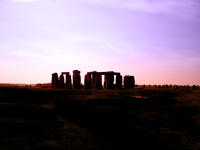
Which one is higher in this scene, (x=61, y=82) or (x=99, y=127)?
(x=61, y=82)

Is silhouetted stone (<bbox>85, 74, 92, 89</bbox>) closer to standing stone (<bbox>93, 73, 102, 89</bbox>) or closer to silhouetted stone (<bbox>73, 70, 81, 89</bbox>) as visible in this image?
standing stone (<bbox>93, 73, 102, 89</bbox>)

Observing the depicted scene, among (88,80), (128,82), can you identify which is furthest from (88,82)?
(128,82)

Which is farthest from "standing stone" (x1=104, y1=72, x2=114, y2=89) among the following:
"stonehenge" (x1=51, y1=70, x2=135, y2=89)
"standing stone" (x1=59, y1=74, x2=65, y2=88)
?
"standing stone" (x1=59, y1=74, x2=65, y2=88)

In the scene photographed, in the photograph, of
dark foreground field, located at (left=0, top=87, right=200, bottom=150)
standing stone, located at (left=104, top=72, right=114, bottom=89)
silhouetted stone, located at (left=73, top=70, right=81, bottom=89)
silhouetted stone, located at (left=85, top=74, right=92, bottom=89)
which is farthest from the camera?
standing stone, located at (left=104, top=72, right=114, bottom=89)

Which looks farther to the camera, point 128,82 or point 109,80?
point 128,82

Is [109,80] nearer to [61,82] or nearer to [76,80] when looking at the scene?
[76,80]

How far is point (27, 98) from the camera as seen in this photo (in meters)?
23.2

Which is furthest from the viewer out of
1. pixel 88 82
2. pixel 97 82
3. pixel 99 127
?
pixel 88 82

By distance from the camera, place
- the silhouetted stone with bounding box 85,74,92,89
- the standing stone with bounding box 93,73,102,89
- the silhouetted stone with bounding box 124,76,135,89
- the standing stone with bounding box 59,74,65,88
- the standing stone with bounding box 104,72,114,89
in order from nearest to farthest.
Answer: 1. the standing stone with bounding box 93,73,102,89
2. the silhouetted stone with bounding box 85,74,92,89
3. the standing stone with bounding box 59,74,65,88
4. the standing stone with bounding box 104,72,114,89
5. the silhouetted stone with bounding box 124,76,135,89

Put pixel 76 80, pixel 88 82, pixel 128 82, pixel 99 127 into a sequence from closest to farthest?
pixel 99 127 < pixel 76 80 < pixel 88 82 < pixel 128 82

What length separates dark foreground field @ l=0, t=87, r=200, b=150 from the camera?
10266 mm

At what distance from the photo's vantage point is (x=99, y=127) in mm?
13602

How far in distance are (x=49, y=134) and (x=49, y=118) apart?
145 inches

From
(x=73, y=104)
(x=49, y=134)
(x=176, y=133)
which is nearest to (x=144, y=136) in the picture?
(x=176, y=133)
